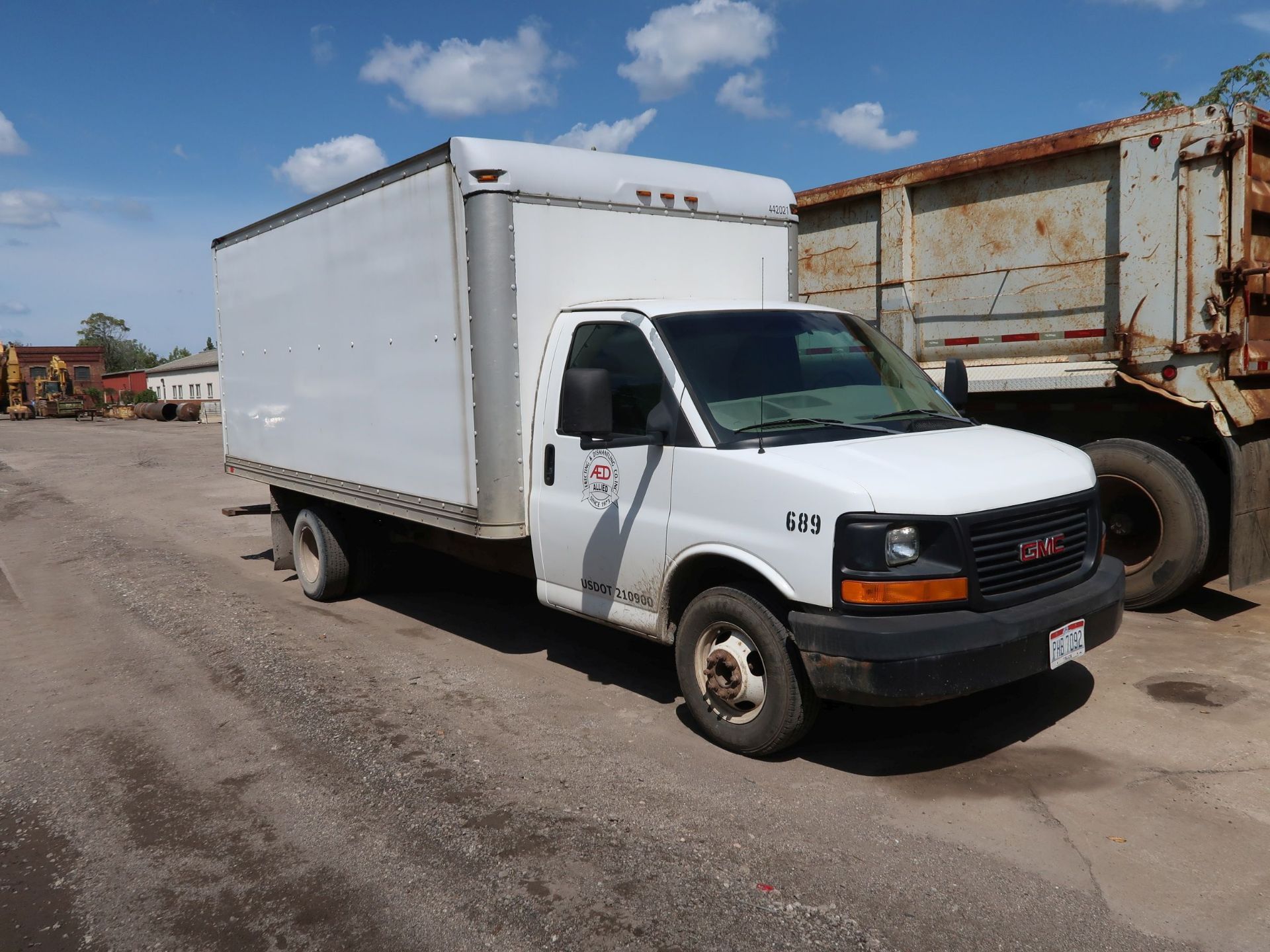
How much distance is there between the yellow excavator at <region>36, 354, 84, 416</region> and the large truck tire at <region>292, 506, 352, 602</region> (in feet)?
164

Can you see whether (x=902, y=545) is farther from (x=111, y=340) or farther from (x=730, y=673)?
(x=111, y=340)

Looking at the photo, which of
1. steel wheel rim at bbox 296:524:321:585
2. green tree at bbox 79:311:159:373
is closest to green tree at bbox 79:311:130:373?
green tree at bbox 79:311:159:373

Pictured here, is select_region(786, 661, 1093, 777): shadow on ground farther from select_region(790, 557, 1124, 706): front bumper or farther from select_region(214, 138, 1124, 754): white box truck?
select_region(790, 557, 1124, 706): front bumper

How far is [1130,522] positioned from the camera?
290 inches

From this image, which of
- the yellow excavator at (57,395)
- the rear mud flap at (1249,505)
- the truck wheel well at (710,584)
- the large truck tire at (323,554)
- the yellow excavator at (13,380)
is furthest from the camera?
the yellow excavator at (13,380)

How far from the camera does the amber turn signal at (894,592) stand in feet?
13.8

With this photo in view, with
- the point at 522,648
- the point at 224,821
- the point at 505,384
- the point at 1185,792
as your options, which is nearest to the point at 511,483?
the point at 505,384

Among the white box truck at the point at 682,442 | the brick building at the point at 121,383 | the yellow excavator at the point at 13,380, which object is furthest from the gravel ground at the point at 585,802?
the brick building at the point at 121,383

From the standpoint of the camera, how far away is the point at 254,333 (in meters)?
8.75

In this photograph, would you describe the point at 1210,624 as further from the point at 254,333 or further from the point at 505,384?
the point at 254,333

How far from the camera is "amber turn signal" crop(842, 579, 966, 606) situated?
4.22 m

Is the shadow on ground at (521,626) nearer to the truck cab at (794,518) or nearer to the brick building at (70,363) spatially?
the truck cab at (794,518)

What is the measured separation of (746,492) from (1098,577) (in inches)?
70.0

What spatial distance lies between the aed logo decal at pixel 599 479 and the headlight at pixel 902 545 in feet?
5.25
